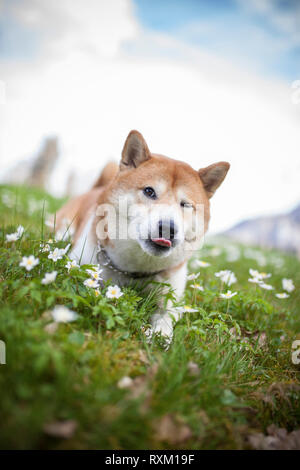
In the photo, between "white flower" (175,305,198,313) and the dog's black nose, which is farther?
the dog's black nose

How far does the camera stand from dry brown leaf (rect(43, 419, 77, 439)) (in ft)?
3.33

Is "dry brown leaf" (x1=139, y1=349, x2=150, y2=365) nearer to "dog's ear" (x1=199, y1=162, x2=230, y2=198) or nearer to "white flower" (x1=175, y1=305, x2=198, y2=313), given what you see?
"white flower" (x1=175, y1=305, x2=198, y2=313)

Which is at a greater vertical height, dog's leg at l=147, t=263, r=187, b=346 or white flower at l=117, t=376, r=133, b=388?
dog's leg at l=147, t=263, r=187, b=346

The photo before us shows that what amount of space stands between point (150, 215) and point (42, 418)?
1.47 metres

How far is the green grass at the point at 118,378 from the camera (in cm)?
109

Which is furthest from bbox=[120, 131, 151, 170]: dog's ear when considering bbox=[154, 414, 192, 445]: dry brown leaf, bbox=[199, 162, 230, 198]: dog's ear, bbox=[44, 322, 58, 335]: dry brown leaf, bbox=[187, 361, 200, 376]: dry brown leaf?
bbox=[154, 414, 192, 445]: dry brown leaf

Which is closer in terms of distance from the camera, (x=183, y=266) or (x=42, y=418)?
(x=42, y=418)

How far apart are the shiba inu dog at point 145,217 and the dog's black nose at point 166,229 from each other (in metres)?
0.07

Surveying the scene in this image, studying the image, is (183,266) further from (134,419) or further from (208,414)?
(134,419)

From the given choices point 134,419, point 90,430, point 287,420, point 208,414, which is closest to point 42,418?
point 90,430

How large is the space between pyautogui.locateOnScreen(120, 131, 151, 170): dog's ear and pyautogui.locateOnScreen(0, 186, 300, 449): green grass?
1068 millimetres

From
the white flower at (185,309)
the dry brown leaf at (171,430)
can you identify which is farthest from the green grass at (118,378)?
the white flower at (185,309)

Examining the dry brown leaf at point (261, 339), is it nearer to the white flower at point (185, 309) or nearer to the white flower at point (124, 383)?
the white flower at point (185, 309)

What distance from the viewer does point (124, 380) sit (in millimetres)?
1294
